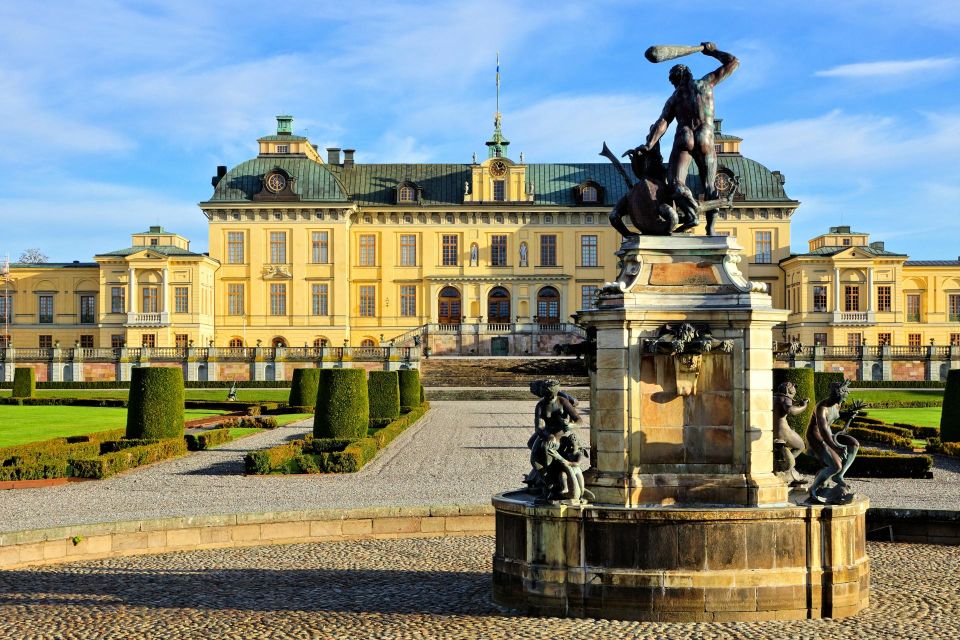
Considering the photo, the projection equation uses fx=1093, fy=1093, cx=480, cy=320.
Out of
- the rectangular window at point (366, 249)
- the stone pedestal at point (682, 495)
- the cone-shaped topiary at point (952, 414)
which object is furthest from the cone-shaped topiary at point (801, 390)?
the rectangular window at point (366, 249)

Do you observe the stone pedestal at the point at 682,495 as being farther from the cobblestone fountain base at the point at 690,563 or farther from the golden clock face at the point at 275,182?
the golden clock face at the point at 275,182

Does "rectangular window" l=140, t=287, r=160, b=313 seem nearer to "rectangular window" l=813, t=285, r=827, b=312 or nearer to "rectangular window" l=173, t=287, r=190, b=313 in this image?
"rectangular window" l=173, t=287, r=190, b=313

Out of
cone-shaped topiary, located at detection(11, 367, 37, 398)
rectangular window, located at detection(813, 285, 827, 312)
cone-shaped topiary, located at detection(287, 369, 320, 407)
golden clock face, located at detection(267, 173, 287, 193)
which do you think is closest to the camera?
cone-shaped topiary, located at detection(287, 369, 320, 407)

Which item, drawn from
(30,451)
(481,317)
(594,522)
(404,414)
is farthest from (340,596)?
(481,317)

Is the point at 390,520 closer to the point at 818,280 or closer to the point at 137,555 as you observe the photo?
the point at 137,555

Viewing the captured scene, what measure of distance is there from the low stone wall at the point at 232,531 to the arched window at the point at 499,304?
162 ft

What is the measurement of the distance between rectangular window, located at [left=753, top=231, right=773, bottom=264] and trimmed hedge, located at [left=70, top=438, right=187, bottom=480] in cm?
4483

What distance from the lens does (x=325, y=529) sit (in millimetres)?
11289

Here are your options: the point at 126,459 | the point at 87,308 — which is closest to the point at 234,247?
the point at 87,308

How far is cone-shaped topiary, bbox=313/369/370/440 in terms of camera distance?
2103cm

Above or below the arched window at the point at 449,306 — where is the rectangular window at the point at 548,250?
above

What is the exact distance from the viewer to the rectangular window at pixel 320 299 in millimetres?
59969

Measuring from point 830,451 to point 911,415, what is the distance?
2536 centimetres

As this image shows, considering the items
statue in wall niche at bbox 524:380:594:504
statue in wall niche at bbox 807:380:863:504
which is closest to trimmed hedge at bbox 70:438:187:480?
statue in wall niche at bbox 524:380:594:504
